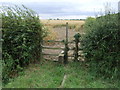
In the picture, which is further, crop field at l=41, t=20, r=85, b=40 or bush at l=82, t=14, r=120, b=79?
crop field at l=41, t=20, r=85, b=40

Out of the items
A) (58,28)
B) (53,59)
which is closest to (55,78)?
(53,59)

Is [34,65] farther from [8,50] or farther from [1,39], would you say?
[1,39]

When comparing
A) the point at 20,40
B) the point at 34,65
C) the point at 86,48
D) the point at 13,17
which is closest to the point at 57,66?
the point at 34,65

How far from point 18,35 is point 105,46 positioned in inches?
113

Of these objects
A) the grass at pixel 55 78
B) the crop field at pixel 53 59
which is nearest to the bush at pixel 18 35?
the crop field at pixel 53 59

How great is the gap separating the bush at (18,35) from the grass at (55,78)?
0.51m

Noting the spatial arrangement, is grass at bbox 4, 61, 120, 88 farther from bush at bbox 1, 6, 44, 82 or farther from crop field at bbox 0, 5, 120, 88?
bush at bbox 1, 6, 44, 82

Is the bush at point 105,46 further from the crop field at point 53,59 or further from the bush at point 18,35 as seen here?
the bush at point 18,35

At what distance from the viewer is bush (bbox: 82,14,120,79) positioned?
3816 millimetres

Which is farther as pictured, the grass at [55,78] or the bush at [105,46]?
the bush at [105,46]

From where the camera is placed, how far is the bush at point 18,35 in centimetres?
450

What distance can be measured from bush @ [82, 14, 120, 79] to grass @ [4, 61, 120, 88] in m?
0.34

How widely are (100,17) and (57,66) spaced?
224 cm

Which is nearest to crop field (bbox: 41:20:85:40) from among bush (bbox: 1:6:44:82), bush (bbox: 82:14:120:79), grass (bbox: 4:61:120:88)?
bush (bbox: 1:6:44:82)
